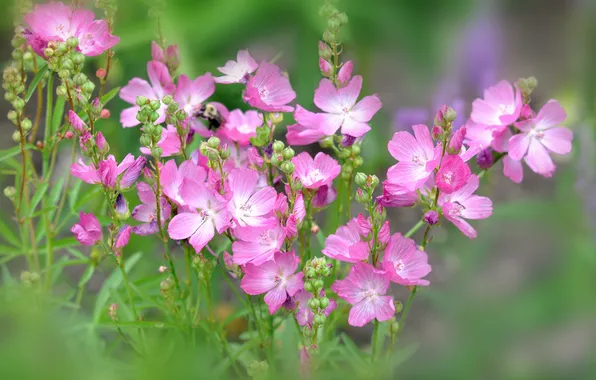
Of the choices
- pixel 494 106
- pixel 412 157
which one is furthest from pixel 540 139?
pixel 412 157

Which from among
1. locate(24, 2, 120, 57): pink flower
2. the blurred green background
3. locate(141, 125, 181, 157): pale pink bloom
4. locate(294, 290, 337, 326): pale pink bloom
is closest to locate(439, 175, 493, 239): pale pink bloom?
the blurred green background

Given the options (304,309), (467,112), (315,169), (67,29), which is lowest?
(467,112)

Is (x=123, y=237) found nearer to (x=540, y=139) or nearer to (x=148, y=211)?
(x=148, y=211)

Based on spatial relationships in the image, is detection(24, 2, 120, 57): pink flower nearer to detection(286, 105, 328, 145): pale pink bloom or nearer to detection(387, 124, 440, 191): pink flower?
detection(286, 105, 328, 145): pale pink bloom

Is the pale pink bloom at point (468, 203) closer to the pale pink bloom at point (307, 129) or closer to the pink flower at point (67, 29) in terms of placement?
the pale pink bloom at point (307, 129)

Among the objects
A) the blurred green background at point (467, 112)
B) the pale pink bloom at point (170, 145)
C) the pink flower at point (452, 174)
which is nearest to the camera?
the blurred green background at point (467, 112)

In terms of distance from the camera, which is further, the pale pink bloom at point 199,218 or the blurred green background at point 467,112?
the pale pink bloom at point 199,218

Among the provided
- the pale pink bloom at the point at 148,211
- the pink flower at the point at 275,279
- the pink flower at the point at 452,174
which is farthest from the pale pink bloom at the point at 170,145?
the pink flower at the point at 452,174
